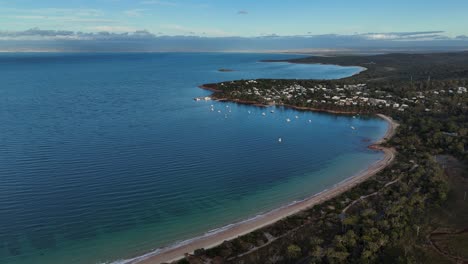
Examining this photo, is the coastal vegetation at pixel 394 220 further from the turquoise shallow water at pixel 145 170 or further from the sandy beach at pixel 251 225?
the turquoise shallow water at pixel 145 170

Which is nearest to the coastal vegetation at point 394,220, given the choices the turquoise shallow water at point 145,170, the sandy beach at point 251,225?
the sandy beach at point 251,225

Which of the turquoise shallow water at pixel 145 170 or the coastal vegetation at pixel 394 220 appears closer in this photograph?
the coastal vegetation at pixel 394 220

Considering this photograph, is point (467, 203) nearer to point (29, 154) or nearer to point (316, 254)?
point (316, 254)

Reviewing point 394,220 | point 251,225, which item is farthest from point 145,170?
point 394,220

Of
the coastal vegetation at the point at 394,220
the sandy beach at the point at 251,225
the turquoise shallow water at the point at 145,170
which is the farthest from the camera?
the turquoise shallow water at the point at 145,170

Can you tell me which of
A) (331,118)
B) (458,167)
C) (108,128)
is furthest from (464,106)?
(108,128)

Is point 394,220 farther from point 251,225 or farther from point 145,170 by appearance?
point 145,170
